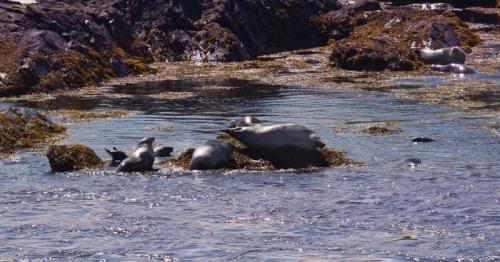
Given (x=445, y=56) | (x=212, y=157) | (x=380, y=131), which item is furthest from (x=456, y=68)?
(x=212, y=157)

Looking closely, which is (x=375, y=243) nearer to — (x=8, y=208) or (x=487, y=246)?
(x=487, y=246)

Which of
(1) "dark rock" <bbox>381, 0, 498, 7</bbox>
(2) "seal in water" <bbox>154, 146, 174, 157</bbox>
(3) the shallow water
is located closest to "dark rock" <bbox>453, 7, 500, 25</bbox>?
(1) "dark rock" <bbox>381, 0, 498, 7</bbox>

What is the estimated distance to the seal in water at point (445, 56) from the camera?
36.5 metres

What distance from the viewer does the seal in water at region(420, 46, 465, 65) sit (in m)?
36.5

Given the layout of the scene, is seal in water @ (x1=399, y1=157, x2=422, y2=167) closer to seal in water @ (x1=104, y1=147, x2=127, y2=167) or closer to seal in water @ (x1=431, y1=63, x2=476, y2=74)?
seal in water @ (x1=104, y1=147, x2=127, y2=167)

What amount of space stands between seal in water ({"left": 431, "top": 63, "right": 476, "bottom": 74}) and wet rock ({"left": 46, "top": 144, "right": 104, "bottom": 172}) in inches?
782

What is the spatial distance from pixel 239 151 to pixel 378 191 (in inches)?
150

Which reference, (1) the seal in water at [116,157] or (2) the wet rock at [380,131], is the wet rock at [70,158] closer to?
(1) the seal in water at [116,157]

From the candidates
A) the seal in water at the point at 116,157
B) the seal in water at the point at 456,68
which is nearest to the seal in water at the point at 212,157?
the seal in water at the point at 116,157

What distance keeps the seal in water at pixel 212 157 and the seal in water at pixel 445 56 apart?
20.8 meters

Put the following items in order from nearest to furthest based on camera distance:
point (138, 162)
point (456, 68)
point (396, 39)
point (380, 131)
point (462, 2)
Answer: point (138, 162) < point (380, 131) < point (456, 68) < point (396, 39) < point (462, 2)

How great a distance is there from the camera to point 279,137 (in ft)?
59.1

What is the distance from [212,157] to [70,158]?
2793 millimetres

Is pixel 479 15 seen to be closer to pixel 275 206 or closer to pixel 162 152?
pixel 162 152
